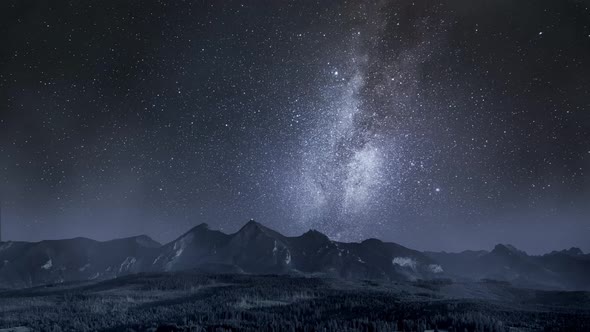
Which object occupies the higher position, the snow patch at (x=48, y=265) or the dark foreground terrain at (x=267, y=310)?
the snow patch at (x=48, y=265)

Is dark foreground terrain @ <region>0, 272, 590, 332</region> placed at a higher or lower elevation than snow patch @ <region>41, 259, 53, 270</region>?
lower

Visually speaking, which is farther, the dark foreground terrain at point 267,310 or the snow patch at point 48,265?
the snow patch at point 48,265

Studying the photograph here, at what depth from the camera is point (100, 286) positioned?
11950cm

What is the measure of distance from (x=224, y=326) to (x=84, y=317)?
3126 cm

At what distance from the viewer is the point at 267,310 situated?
68.4m

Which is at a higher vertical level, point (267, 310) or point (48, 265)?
point (48, 265)

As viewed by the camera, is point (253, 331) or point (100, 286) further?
point (100, 286)

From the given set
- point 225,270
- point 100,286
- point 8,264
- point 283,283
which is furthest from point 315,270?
point 8,264

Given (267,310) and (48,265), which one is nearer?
(267,310)

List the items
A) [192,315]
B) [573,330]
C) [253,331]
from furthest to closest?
1. [192,315]
2. [573,330]
3. [253,331]

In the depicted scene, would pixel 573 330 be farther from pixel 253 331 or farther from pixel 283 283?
pixel 283 283

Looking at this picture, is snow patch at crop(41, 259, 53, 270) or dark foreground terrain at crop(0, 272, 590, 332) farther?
snow patch at crop(41, 259, 53, 270)

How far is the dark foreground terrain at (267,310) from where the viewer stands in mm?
49656

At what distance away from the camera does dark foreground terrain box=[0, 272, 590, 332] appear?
163 feet
